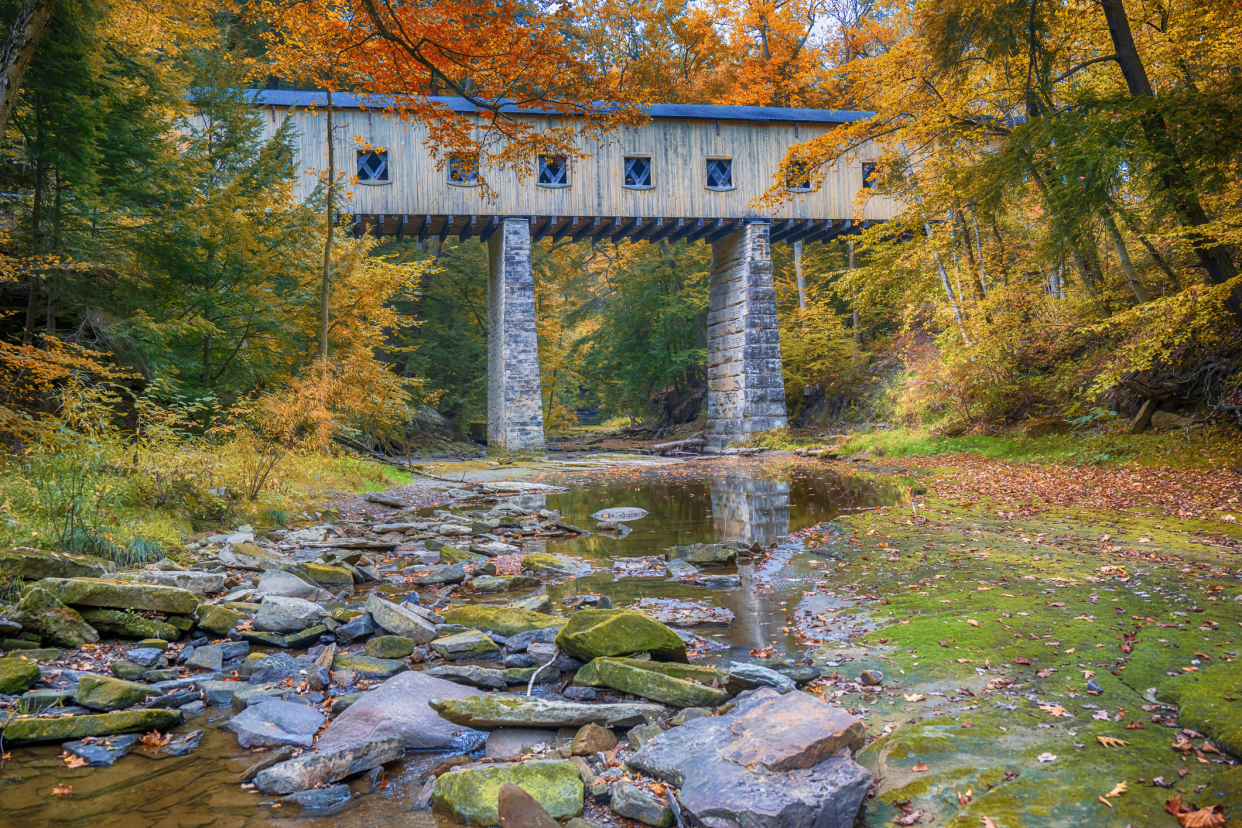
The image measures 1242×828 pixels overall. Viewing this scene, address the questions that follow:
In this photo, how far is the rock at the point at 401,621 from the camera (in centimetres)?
465

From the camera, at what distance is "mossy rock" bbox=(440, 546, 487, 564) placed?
7238mm

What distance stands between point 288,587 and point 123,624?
4.39ft

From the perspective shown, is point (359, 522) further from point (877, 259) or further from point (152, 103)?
point (877, 259)

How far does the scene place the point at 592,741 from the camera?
3.15 meters

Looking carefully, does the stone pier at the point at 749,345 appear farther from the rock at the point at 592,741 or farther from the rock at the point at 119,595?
the rock at the point at 592,741

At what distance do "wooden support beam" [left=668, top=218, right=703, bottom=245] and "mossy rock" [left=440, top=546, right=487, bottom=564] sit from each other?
655 inches

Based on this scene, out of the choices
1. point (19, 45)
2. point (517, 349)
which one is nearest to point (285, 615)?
point (19, 45)

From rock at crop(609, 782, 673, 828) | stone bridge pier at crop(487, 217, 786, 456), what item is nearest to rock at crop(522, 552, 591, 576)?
rock at crop(609, 782, 673, 828)

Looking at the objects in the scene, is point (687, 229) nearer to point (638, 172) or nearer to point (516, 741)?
point (638, 172)

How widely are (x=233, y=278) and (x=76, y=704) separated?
994 centimetres

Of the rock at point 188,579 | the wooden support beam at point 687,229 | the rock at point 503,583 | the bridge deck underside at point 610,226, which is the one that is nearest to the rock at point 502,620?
the rock at point 503,583

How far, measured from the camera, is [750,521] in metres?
9.55

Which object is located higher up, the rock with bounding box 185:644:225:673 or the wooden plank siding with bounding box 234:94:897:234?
the wooden plank siding with bounding box 234:94:897:234

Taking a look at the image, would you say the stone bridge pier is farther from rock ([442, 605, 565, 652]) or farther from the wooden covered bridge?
rock ([442, 605, 565, 652])
